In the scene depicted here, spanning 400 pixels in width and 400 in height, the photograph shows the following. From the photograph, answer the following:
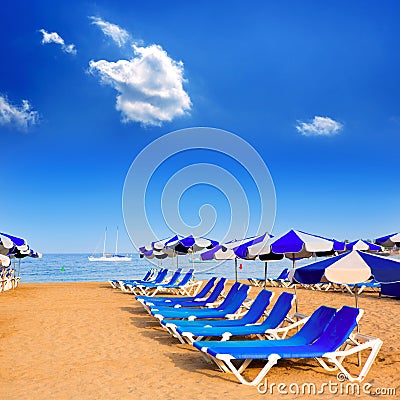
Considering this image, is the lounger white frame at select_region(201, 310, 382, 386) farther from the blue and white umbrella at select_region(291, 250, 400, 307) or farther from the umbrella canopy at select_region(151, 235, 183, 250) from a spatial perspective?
the umbrella canopy at select_region(151, 235, 183, 250)

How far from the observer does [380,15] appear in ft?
45.6

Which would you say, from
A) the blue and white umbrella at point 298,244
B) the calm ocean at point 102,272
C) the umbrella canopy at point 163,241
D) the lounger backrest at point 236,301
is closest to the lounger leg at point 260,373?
the blue and white umbrella at point 298,244

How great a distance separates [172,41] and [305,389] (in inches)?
507

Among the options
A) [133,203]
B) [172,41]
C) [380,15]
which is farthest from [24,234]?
[380,15]

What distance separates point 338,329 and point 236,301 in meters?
3.58

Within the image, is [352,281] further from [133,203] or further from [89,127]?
[89,127]

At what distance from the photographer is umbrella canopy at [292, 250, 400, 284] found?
477 centimetres

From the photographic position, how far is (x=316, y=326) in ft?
19.2

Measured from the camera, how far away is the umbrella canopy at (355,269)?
4766mm

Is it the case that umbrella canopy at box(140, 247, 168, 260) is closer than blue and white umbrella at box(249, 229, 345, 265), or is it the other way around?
blue and white umbrella at box(249, 229, 345, 265)

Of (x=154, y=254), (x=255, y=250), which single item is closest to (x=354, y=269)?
(x=255, y=250)
